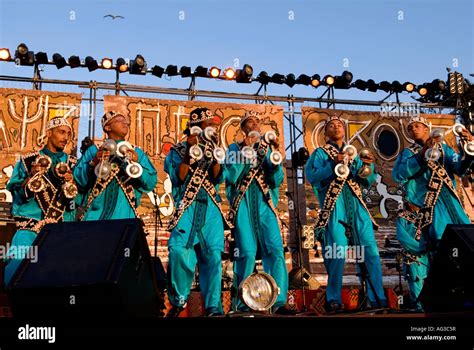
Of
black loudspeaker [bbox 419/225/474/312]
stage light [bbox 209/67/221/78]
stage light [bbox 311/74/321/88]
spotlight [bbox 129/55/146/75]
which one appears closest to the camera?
black loudspeaker [bbox 419/225/474/312]

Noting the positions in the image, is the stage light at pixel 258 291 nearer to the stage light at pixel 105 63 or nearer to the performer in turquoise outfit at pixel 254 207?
the performer in turquoise outfit at pixel 254 207

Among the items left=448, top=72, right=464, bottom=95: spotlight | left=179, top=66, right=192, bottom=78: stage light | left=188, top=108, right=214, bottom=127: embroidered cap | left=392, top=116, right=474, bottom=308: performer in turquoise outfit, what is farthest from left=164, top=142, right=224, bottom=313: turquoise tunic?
Answer: left=448, top=72, right=464, bottom=95: spotlight

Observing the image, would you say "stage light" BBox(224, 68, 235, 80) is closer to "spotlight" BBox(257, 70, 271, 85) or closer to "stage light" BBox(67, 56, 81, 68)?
"spotlight" BBox(257, 70, 271, 85)

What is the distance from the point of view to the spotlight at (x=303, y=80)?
1427cm

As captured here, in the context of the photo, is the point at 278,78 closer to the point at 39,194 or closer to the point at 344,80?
the point at 344,80

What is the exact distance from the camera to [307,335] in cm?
359

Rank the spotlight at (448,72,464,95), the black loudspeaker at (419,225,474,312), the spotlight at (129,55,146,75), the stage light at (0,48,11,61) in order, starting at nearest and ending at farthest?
1. the black loudspeaker at (419,225,474,312)
2. the stage light at (0,48,11,61)
3. the spotlight at (129,55,146,75)
4. the spotlight at (448,72,464,95)

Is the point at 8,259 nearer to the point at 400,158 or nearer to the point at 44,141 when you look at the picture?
the point at 44,141

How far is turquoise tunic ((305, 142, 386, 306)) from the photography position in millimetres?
7387

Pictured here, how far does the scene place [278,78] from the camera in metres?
14.2

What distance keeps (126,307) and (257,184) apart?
359 cm

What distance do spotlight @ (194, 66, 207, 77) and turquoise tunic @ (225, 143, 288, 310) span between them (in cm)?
674

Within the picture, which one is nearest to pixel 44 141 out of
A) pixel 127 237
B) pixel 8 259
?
pixel 8 259

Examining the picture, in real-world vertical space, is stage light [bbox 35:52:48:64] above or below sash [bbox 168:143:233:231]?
above
